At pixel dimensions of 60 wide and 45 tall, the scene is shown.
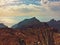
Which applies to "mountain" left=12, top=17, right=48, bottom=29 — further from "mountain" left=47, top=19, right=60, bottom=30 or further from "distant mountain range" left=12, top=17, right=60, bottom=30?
"mountain" left=47, top=19, right=60, bottom=30

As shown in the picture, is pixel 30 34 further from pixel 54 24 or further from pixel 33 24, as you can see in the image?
pixel 54 24

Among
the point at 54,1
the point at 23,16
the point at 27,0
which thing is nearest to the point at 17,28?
the point at 23,16

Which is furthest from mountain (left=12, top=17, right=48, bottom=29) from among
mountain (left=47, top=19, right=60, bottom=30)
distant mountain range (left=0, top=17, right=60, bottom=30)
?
mountain (left=47, top=19, right=60, bottom=30)

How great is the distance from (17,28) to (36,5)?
1.02 m

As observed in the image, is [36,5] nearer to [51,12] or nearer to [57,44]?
[51,12]

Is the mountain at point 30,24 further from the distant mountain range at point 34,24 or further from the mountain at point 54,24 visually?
the mountain at point 54,24

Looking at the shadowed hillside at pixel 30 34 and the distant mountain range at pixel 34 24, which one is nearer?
the shadowed hillside at pixel 30 34

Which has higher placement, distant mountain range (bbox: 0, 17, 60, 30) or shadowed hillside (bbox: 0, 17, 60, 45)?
distant mountain range (bbox: 0, 17, 60, 30)

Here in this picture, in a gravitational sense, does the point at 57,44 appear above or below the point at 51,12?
below

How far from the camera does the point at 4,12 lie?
8.38 m

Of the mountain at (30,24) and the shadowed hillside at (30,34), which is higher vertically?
the mountain at (30,24)

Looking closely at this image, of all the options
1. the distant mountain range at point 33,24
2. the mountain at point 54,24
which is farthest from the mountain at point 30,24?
the mountain at point 54,24

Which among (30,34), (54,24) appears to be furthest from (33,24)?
(54,24)

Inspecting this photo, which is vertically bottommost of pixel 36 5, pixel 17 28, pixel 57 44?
pixel 57 44
